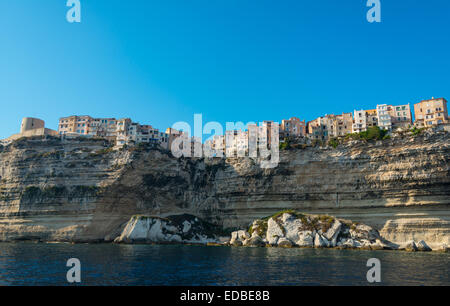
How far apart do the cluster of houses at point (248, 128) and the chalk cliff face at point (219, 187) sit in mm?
6653

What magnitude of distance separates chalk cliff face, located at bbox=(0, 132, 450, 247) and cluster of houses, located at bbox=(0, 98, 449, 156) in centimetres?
665

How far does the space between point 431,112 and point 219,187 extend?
182ft

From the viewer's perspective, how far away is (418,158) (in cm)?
6638

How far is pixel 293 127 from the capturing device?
325ft

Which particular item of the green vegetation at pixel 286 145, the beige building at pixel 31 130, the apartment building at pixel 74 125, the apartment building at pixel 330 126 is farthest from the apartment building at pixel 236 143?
the beige building at pixel 31 130

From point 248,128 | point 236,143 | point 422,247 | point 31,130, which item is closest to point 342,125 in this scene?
point 248,128

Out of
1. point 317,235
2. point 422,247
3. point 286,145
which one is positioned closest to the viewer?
point 422,247

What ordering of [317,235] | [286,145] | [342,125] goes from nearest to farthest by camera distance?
[317,235] < [286,145] < [342,125]

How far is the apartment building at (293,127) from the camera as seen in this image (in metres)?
98.0

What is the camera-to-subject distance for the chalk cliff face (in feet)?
216

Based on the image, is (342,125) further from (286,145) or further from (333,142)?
(286,145)

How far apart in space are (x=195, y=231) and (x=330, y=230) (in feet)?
108

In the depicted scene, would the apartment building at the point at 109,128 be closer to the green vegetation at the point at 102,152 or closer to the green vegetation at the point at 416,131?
the green vegetation at the point at 102,152

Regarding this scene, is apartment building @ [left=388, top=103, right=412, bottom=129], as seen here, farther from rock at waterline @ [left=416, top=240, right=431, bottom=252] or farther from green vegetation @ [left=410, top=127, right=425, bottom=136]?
rock at waterline @ [left=416, top=240, right=431, bottom=252]
